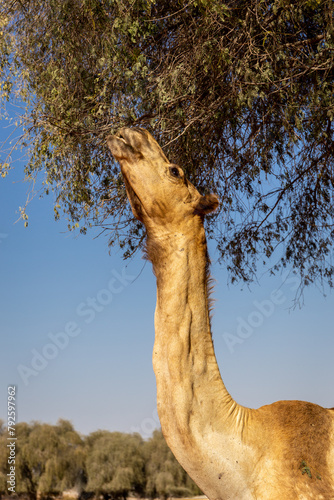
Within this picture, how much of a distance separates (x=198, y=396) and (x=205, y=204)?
1564mm

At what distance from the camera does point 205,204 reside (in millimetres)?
5004

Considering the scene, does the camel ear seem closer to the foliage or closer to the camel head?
the camel head

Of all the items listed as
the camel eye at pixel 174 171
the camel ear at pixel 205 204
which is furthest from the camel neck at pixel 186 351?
the camel eye at pixel 174 171

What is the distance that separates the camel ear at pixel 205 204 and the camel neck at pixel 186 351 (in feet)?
0.59

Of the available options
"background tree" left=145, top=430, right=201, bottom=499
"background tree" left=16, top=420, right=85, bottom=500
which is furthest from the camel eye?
"background tree" left=16, top=420, right=85, bottom=500

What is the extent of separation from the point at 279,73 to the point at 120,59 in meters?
2.15

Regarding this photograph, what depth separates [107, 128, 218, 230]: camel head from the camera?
4.82 meters

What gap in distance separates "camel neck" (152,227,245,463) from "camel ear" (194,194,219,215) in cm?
18

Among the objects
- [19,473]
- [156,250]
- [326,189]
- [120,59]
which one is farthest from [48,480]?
[156,250]

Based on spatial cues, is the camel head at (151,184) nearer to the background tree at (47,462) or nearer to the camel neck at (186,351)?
the camel neck at (186,351)

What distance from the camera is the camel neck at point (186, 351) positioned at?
4.59 m

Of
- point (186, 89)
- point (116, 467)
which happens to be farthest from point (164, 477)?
point (186, 89)

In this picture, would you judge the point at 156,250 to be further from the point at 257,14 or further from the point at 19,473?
the point at 19,473

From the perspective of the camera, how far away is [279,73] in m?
8.07
